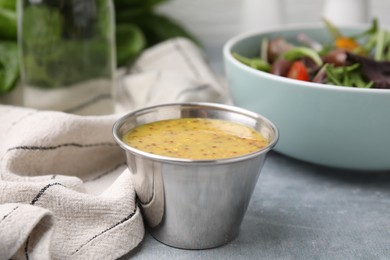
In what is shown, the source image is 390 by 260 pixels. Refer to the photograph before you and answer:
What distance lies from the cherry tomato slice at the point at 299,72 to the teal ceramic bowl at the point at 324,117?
0.11m

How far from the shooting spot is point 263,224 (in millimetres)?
1247

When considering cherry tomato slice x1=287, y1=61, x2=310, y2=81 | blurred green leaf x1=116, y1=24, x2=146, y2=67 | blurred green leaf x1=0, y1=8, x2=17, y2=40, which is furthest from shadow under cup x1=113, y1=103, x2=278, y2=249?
blurred green leaf x1=116, y1=24, x2=146, y2=67

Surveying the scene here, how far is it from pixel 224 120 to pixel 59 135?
339 millimetres

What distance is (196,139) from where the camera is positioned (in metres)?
1.21

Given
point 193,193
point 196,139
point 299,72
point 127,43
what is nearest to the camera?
point 193,193

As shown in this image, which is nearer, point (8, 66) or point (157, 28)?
point (8, 66)

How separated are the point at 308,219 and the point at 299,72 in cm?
37

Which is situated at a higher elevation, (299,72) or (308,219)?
(299,72)

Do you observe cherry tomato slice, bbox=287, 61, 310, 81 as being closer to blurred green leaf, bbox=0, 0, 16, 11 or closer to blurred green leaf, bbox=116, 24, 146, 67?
blurred green leaf, bbox=116, 24, 146, 67

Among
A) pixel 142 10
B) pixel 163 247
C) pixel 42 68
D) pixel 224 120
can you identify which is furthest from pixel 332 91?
pixel 142 10

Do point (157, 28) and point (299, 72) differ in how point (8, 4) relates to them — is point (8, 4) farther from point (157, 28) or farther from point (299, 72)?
point (299, 72)

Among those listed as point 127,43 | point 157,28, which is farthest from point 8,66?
point 157,28

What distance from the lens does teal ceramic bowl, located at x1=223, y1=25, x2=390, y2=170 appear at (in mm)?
1304

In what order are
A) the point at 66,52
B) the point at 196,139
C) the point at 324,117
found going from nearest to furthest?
1. the point at 196,139
2. the point at 324,117
3. the point at 66,52
